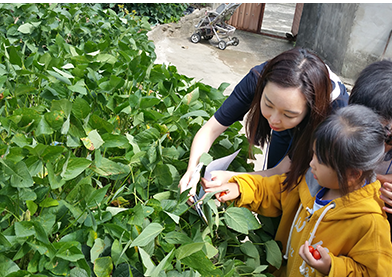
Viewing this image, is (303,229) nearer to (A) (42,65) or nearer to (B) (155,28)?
(A) (42,65)

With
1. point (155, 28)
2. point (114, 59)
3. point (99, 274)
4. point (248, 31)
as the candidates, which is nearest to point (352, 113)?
point (99, 274)

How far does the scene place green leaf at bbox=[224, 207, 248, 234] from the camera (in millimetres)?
999

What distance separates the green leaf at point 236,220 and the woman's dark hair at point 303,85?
Result: 10.2 inches

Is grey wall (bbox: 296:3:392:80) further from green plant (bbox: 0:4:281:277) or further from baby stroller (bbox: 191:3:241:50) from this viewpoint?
green plant (bbox: 0:4:281:277)

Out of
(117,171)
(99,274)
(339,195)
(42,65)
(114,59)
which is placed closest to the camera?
(99,274)

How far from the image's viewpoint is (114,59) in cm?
160

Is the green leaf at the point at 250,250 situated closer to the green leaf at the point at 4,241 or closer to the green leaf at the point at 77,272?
the green leaf at the point at 77,272

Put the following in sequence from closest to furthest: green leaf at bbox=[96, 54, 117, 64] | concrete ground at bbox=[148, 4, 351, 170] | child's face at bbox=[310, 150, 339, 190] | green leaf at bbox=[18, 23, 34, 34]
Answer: child's face at bbox=[310, 150, 339, 190], green leaf at bbox=[96, 54, 117, 64], green leaf at bbox=[18, 23, 34, 34], concrete ground at bbox=[148, 4, 351, 170]

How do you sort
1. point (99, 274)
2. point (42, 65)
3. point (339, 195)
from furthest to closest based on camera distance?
point (42, 65), point (339, 195), point (99, 274)

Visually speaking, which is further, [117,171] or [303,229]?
[303,229]

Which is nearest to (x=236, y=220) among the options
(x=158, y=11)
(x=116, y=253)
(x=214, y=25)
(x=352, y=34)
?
(x=116, y=253)

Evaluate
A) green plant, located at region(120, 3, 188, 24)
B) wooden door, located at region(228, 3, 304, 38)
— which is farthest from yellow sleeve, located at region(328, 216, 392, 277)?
wooden door, located at region(228, 3, 304, 38)

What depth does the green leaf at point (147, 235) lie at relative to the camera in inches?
31.2

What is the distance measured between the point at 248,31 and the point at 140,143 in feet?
33.1
